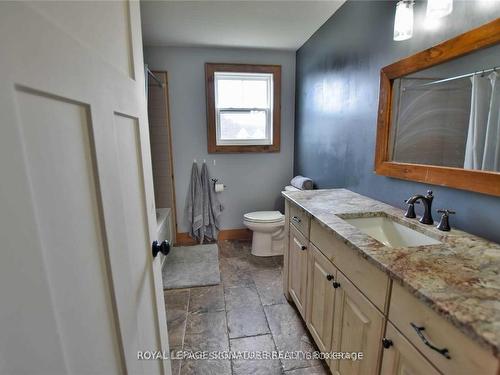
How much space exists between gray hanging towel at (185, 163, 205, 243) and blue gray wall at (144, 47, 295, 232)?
3.0 inches

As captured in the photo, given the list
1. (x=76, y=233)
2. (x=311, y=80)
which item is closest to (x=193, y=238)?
(x=311, y=80)

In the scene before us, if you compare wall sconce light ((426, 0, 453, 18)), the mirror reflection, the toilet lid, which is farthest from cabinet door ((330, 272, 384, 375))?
the toilet lid

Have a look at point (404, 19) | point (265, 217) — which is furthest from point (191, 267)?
point (404, 19)

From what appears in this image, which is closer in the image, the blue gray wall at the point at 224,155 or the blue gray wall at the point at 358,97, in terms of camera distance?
the blue gray wall at the point at 358,97

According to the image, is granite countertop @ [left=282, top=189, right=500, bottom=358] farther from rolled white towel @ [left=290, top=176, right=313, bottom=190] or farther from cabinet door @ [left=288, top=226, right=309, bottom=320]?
rolled white towel @ [left=290, top=176, right=313, bottom=190]

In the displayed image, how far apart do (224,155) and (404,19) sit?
2.24 meters

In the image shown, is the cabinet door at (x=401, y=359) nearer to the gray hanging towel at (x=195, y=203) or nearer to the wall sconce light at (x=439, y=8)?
the wall sconce light at (x=439, y=8)

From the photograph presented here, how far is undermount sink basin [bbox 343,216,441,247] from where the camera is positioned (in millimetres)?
1308

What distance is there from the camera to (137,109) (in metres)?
0.92

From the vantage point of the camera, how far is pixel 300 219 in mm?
1666

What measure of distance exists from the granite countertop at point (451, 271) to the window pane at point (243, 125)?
2.11m

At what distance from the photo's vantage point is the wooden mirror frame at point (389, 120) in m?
1.02

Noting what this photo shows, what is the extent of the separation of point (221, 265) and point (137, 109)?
2.12m

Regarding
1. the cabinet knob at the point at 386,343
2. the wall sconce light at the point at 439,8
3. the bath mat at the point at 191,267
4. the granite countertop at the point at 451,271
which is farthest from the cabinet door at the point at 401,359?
the bath mat at the point at 191,267
